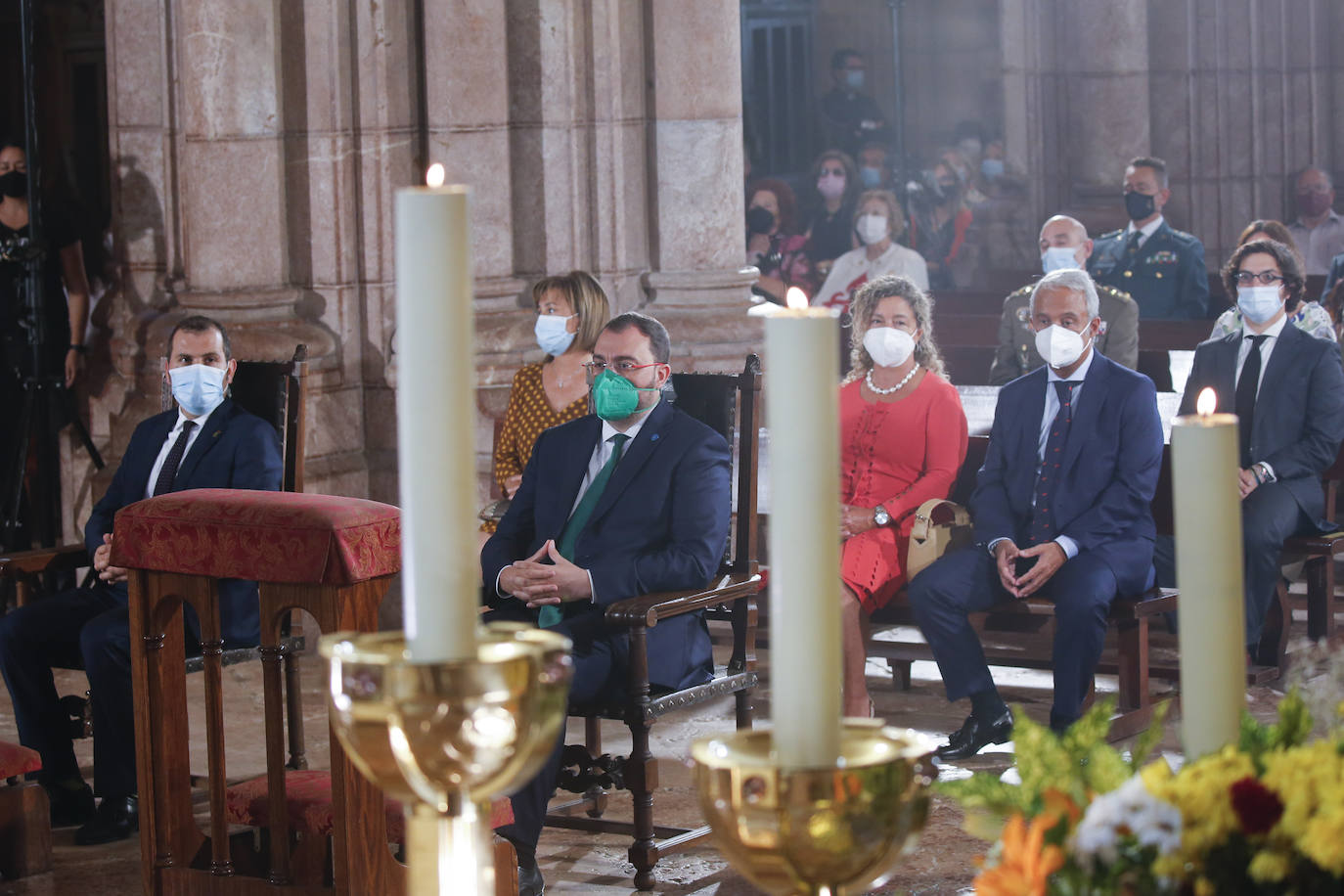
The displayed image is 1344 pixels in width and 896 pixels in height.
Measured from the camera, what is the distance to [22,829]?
4.34m

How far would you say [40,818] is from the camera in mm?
4371

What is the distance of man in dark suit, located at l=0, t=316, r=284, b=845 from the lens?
182 inches

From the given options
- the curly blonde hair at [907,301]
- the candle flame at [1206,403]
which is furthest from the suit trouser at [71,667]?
the candle flame at [1206,403]

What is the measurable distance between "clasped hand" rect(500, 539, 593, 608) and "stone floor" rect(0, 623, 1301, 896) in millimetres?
610

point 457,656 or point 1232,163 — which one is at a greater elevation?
point 1232,163

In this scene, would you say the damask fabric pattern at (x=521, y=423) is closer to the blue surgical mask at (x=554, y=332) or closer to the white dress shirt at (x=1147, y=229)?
the blue surgical mask at (x=554, y=332)

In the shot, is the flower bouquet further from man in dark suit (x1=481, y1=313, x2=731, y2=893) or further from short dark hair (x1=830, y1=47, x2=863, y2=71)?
short dark hair (x1=830, y1=47, x2=863, y2=71)

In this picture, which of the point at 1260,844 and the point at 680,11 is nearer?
the point at 1260,844

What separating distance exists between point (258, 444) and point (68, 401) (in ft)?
7.66

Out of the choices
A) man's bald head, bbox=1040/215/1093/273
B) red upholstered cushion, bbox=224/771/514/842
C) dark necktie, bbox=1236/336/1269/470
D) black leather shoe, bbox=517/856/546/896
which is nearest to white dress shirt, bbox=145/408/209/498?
red upholstered cushion, bbox=224/771/514/842

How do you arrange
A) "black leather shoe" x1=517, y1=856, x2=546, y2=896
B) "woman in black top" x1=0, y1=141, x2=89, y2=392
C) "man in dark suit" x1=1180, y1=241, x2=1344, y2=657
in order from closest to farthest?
"black leather shoe" x1=517, y1=856, x2=546, y2=896
"man in dark suit" x1=1180, y1=241, x2=1344, y2=657
"woman in black top" x1=0, y1=141, x2=89, y2=392

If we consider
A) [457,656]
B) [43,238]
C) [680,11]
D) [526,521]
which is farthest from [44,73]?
[457,656]

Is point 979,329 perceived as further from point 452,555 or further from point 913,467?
point 452,555

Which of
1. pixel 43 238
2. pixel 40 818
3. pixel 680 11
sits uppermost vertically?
pixel 680 11
